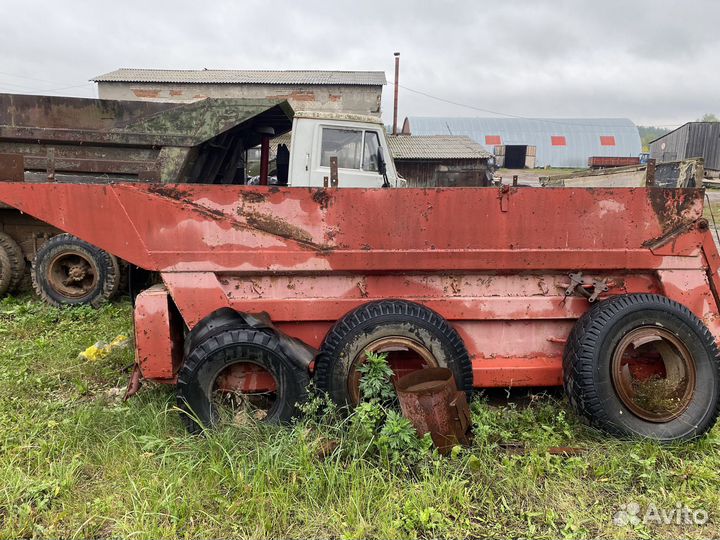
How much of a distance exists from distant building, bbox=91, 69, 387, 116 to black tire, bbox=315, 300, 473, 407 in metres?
17.5

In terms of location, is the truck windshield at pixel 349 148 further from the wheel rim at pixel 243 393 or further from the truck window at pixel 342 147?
the wheel rim at pixel 243 393

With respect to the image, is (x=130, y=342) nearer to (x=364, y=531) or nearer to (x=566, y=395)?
(x=364, y=531)

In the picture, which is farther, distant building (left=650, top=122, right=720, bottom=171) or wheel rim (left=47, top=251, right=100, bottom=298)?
distant building (left=650, top=122, right=720, bottom=171)

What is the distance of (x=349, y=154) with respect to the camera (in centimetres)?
574

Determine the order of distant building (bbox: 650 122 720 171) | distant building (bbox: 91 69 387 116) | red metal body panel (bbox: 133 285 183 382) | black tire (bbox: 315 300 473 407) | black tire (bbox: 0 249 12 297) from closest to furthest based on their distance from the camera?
black tire (bbox: 315 300 473 407) < red metal body panel (bbox: 133 285 183 382) < black tire (bbox: 0 249 12 297) < distant building (bbox: 91 69 387 116) < distant building (bbox: 650 122 720 171)

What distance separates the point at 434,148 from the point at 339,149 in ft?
40.8

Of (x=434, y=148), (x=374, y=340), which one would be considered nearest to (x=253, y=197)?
(x=374, y=340)

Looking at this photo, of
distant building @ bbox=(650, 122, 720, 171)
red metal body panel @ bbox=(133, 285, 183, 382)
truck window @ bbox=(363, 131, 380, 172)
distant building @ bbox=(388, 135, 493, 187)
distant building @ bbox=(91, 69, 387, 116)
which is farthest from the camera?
distant building @ bbox=(650, 122, 720, 171)

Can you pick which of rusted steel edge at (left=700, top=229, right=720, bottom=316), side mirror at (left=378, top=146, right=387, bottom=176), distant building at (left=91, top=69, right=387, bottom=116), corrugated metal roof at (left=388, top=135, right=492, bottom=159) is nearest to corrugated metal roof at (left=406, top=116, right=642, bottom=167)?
distant building at (left=91, top=69, right=387, bottom=116)

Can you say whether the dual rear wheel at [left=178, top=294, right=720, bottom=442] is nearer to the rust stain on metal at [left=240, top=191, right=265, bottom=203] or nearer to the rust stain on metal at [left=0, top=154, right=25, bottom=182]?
the rust stain on metal at [left=240, top=191, right=265, bottom=203]

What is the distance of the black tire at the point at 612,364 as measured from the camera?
2.91 metres

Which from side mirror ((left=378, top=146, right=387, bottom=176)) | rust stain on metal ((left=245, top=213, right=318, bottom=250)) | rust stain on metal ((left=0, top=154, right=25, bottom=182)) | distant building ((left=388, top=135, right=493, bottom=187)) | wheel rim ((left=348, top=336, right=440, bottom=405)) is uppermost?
distant building ((left=388, top=135, right=493, bottom=187))

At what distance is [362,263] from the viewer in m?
3.19

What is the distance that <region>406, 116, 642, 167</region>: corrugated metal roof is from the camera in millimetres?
38062
